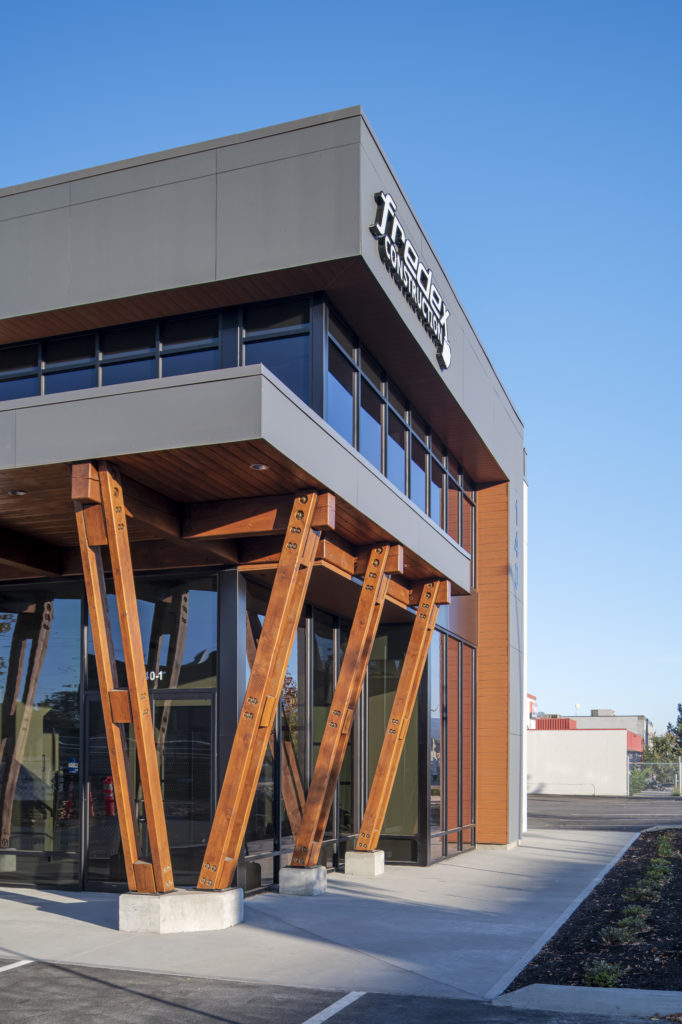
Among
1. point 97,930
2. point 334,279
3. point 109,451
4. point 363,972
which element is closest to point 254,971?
point 363,972

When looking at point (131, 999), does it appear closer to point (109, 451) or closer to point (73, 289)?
point (109, 451)

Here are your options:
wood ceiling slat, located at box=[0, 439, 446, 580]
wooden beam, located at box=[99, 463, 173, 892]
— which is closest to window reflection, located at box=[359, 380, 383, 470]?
wood ceiling slat, located at box=[0, 439, 446, 580]

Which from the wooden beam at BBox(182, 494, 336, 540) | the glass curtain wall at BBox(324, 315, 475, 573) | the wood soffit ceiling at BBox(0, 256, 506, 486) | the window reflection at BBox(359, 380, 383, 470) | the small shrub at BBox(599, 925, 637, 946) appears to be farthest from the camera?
the window reflection at BBox(359, 380, 383, 470)

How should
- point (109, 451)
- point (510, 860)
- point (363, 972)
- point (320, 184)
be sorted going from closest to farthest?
point (363, 972)
point (109, 451)
point (320, 184)
point (510, 860)

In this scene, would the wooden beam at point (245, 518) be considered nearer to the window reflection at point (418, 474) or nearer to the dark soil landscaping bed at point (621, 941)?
the dark soil landscaping bed at point (621, 941)

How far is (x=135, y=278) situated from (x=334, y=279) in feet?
9.42

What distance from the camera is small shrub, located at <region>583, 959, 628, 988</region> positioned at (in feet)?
29.4

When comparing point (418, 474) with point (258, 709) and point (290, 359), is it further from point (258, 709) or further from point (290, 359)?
point (258, 709)

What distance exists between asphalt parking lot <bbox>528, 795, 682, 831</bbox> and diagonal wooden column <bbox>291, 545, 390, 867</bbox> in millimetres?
17894

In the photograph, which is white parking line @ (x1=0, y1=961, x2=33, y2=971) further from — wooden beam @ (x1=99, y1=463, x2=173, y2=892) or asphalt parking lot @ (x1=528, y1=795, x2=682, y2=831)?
asphalt parking lot @ (x1=528, y1=795, x2=682, y2=831)

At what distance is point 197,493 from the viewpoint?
13.0m

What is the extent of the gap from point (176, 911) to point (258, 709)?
2.38 m

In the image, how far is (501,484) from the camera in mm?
25250

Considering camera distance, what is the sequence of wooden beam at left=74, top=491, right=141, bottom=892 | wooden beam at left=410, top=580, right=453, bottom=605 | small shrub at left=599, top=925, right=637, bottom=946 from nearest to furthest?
small shrub at left=599, top=925, right=637, bottom=946
wooden beam at left=74, top=491, right=141, bottom=892
wooden beam at left=410, top=580, right=453, bottom=605
